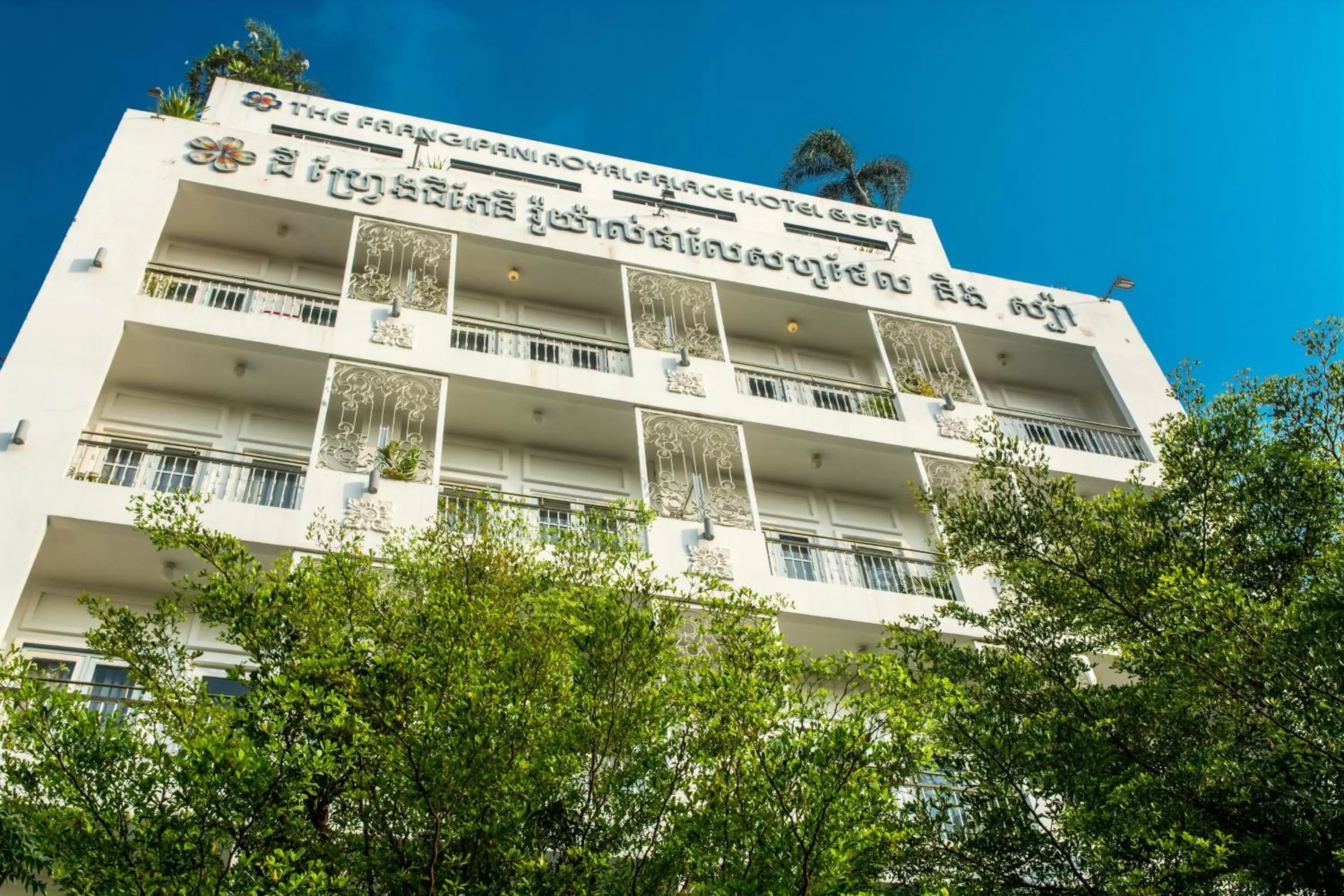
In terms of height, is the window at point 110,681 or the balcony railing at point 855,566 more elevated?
the balcony railing at point 855,566

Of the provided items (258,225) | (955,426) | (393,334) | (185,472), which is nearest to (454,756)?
(185,472)

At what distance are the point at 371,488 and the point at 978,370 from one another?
12.1 meters

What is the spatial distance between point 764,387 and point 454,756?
1176 cm

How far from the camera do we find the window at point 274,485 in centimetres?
1340

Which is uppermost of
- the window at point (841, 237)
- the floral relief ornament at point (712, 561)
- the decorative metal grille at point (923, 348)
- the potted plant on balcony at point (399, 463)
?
the window at point (841, 237)

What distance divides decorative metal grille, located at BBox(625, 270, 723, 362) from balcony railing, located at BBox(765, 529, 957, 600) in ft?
11.7

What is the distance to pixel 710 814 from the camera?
7664 millimetres

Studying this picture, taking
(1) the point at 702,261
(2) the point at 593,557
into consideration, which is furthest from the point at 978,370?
Answer: (2) the point at 593,557

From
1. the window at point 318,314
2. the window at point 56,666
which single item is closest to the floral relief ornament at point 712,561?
the window at point 318,314

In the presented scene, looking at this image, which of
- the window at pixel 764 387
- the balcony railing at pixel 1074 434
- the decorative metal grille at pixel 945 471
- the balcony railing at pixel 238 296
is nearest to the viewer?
the balcony railing at pixel 238 296

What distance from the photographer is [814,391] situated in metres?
18.1

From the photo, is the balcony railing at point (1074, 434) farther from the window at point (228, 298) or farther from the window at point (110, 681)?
the window at point (110, 681)

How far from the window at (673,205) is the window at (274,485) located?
31.2 ft

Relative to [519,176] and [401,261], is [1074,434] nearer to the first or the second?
[519,176]
